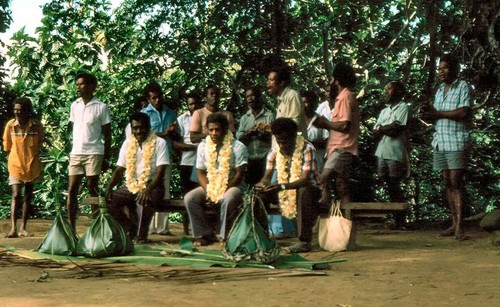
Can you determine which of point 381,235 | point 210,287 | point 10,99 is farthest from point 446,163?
point 10,99

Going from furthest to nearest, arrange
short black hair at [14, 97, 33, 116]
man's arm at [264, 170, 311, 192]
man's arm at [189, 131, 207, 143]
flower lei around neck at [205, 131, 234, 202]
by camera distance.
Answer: short black hair at [14, 97, 33, 116] < man's arm at [189, 131, 207, 143] < flower lei around neck at [205, 131, 234, 202] < man's arm at [264, 170, 311, 192]

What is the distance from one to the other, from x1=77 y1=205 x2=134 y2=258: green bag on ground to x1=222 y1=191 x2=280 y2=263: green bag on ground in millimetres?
994

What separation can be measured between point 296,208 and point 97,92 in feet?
22.1

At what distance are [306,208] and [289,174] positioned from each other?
0.44 metres

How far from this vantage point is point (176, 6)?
13469 mm

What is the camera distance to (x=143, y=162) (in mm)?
9375

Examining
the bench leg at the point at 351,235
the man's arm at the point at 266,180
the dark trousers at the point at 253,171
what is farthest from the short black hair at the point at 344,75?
the dark trousers at the point at 253,171

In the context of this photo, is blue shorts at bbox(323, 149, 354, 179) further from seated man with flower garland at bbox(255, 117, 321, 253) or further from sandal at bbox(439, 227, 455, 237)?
sandal at bbox(439, 227, 455, 237)

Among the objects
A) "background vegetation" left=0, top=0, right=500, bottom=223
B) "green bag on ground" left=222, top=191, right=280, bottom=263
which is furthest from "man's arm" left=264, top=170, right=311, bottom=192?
"background vegetation" left=0, top=0, right=500, bottom=223

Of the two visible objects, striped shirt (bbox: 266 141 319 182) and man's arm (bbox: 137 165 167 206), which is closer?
striped shirt (bbox: 266 141 319 182)

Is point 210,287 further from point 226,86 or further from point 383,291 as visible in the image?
point 226,86

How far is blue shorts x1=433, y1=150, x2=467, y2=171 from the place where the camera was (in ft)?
30.5

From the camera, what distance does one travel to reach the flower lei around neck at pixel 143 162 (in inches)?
368

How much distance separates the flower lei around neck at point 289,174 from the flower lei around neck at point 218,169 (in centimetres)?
68
